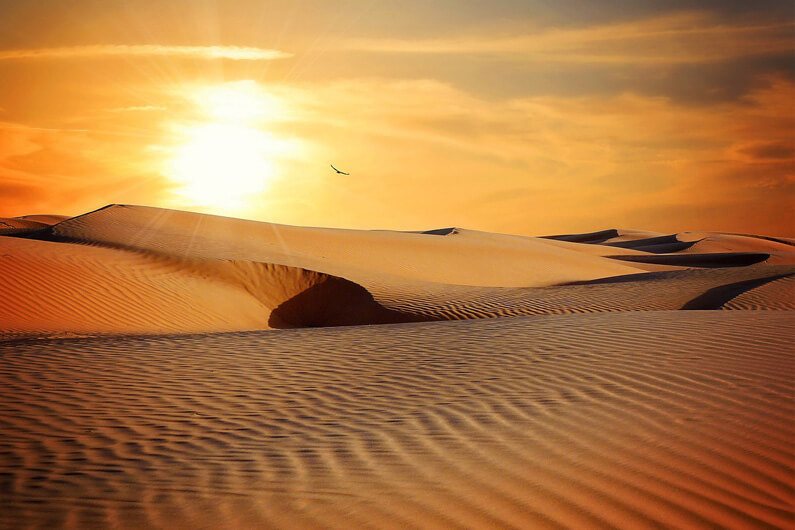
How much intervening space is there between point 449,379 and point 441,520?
115 inches

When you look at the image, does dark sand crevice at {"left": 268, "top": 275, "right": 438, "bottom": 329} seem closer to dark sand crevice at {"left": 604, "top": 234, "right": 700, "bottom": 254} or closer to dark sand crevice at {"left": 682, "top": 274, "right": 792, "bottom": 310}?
dark sand crevice at {"left": 682, "top": 274, "right": 792, "bottom": 310}

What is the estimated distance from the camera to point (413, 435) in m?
4.47

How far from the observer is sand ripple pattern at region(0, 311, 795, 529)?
132 inches

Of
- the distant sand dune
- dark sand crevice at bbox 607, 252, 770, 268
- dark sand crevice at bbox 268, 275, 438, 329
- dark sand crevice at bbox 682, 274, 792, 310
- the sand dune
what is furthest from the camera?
dark sand crevice at bbox 607, 252, 770, 268

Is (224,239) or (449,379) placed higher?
(224,239)

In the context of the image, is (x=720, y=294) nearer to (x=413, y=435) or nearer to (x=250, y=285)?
(x=250, y=285)

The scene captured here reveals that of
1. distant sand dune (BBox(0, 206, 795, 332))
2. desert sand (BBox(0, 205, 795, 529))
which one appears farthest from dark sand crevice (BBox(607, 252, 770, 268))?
desert sand (BBox(0, 205, 795, 529))

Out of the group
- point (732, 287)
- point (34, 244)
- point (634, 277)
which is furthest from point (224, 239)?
point (732, 287)

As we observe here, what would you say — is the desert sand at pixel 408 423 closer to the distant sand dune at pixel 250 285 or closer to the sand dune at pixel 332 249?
the distant sand dune at pixel 250 285

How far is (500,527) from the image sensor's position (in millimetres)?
3096

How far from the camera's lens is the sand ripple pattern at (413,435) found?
11.0 ft

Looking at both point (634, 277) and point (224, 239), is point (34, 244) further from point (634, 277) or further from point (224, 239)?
point (634, 277)

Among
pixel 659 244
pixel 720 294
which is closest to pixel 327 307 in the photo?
pixel 720 294

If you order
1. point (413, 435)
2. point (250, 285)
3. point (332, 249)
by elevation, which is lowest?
point (413, 435)
